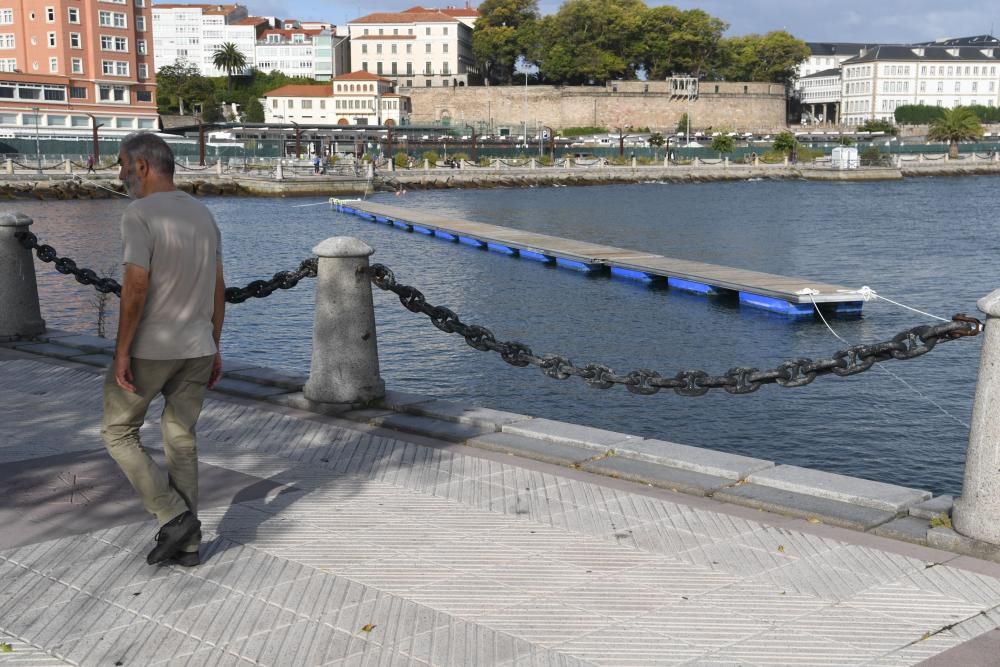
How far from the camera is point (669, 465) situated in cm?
718

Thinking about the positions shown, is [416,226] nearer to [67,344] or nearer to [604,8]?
[67,344]

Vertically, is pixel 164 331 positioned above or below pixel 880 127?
below

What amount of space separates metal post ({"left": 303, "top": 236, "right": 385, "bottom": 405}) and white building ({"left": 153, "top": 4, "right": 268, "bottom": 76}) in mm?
159478

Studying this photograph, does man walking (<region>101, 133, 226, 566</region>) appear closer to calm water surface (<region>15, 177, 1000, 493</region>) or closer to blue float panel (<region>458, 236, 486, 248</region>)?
calm water surface (<region>15, 177, 1000, 493</region>)

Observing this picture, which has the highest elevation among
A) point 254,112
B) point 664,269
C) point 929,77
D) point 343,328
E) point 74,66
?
point 929,77

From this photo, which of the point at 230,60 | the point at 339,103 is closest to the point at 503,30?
the point at 339,103

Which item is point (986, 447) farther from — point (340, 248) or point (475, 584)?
point (340, 248)

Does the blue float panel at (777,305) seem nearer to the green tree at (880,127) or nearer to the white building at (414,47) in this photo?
the white building at (414,47)

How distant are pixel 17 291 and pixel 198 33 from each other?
525 feet

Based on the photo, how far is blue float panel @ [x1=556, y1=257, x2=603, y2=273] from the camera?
31031 mm

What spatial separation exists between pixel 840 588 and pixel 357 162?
258ft

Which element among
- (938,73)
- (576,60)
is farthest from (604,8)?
(938,73)

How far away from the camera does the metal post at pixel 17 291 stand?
38.0ft

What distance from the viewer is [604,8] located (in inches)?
5251
